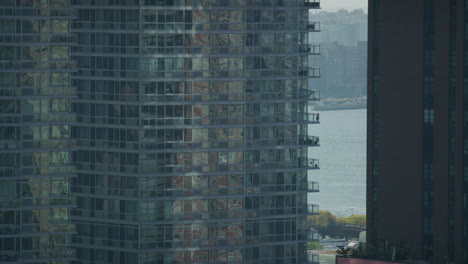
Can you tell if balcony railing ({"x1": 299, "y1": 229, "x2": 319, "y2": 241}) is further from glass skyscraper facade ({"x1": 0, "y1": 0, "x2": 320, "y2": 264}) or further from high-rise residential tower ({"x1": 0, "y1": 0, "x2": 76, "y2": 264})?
high-rise residential tower ({"x1": 0, "y1": 0, "x2": 76, "y2": 264})

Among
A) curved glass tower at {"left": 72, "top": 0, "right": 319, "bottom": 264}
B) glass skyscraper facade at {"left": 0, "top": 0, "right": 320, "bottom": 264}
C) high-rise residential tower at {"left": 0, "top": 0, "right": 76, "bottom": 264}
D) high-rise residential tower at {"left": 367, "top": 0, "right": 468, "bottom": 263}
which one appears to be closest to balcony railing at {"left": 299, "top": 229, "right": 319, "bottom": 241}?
glass skyscraper facade at {"left": 0, "top": 0, "right": 320, "bottom": 264}

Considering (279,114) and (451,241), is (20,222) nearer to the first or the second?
(279,114)

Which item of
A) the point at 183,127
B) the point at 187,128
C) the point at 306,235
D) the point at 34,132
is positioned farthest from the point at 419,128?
the point at 34,132

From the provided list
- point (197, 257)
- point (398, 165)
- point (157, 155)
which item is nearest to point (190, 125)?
point (157, 155)

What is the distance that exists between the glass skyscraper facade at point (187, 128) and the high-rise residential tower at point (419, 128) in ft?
22.2

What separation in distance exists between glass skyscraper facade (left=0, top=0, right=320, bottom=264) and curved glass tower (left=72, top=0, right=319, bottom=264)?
98mm

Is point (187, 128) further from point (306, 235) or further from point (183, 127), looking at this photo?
point (306, 235)

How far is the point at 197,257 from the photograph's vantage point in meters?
120

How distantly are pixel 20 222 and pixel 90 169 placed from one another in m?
17.5

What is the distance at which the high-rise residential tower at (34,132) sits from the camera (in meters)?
104

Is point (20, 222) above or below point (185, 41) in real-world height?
below

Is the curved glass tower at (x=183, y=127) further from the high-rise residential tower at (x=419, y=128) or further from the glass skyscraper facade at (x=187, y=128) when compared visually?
the high-rise residential tower at (x=419, y=128)

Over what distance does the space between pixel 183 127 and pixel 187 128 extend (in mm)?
357

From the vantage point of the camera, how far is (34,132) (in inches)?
4129
